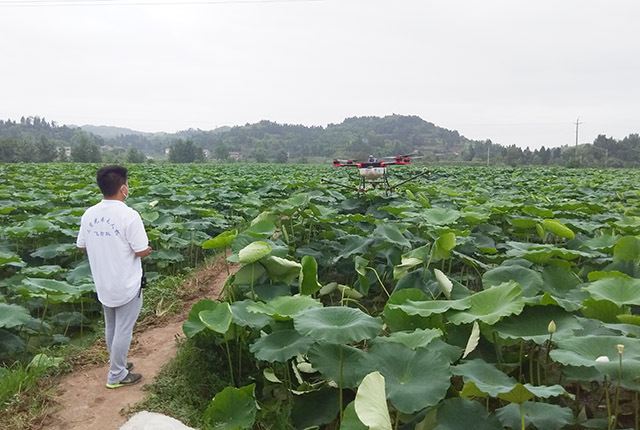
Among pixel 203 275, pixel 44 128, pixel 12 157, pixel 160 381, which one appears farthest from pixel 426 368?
pixel 44 128

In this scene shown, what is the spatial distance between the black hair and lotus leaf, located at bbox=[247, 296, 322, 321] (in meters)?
1.08

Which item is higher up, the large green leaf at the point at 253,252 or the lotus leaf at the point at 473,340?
the large green leaf at the point at 253,252

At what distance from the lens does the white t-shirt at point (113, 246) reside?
8.87 feet

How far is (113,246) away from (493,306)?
211 cm

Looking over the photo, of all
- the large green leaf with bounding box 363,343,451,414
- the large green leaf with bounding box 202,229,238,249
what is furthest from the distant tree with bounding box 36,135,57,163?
the large green leaf with bounding box 363,343,451,414

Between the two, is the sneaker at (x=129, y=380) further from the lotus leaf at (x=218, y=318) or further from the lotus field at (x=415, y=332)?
the lotus leaf at (x=218, y=318)

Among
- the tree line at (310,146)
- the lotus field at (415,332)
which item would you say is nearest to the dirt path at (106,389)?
the lotus field at (415,332)

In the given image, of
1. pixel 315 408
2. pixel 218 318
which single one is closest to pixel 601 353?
pixel 315 408

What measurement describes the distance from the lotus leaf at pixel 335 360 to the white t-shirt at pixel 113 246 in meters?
1.29

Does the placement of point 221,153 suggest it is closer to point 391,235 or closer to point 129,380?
point 391,235

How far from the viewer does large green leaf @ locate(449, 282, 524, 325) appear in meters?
2.02

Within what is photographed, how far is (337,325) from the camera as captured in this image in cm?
213

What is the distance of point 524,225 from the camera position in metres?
4.36

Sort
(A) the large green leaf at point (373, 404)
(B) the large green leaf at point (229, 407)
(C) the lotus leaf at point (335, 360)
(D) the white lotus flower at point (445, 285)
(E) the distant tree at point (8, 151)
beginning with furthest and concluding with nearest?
(E) the distant tree at point (8, 151), (D) the white lotus flower at point (445, 285), (B) the large green leaf at point (229, 407), (C) the lotus leaf at point (335, 360), (A) the large green leaf at point (373, 404)
